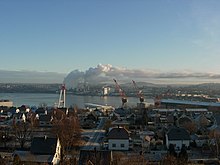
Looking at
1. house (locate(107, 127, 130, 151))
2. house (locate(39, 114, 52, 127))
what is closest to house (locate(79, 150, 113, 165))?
house (locate(107, 127, 130, 151))

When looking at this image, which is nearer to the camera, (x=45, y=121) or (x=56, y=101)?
(x=45, y=121)

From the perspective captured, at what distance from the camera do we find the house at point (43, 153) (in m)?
4.85

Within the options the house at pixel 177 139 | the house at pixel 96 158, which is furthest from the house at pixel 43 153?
the house at pixel 177 139

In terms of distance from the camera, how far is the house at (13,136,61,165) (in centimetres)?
485

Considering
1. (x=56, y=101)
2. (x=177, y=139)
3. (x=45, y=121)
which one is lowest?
(x=56, y=101)

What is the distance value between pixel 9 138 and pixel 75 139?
5.03 ft

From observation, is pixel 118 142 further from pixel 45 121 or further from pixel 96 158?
pixel 45 121

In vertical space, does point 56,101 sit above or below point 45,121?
below

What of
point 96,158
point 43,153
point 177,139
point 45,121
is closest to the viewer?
point 96,158

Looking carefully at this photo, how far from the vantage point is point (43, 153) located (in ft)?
17.0

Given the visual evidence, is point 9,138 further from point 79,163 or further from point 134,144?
point 79,163

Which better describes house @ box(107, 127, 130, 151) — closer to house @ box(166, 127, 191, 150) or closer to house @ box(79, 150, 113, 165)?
house @ box(166, 127, 191, 150)

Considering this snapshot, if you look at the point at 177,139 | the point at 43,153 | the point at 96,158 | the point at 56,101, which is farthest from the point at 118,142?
the point at 56,101

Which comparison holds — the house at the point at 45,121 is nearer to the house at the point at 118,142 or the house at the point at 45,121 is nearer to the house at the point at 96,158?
the house at the point at 118,142
